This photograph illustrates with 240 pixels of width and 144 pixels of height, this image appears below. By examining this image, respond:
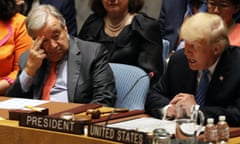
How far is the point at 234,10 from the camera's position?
3.85 meters

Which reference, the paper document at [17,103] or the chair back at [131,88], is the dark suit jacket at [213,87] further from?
the paper document at [17,103]

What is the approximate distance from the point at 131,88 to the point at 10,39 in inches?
42.3

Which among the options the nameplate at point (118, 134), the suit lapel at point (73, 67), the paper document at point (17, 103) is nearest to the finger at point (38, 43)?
the suit lapel at point (73, 67)

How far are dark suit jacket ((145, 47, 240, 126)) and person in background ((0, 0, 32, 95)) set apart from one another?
4.44 feet

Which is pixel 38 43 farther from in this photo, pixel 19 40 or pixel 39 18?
pixel 19 40

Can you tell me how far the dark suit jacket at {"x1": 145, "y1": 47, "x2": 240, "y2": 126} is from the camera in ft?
9.79

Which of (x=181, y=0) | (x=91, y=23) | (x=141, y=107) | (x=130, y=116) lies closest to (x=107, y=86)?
(x=141, y=107)

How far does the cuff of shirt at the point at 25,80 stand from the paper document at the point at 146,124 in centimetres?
94

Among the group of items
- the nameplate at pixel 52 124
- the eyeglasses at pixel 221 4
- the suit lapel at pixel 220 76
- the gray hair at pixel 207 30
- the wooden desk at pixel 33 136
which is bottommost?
the wooden desk at pixel 33 136

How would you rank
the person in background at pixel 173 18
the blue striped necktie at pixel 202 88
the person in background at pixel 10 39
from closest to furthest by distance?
the blue striped necktie at pixel 202 88
the person in background at pixel 10 39
the person in background at pixel 173 18

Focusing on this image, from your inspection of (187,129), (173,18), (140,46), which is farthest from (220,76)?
(173,18)

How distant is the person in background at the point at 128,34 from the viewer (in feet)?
14.5

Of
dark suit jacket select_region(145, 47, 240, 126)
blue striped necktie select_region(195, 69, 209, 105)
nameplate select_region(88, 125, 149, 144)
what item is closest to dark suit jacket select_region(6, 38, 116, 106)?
dark suit jacket select_region(145, 47, 240, 126)

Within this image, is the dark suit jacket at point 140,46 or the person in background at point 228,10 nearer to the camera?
the person in background at point 228,10
